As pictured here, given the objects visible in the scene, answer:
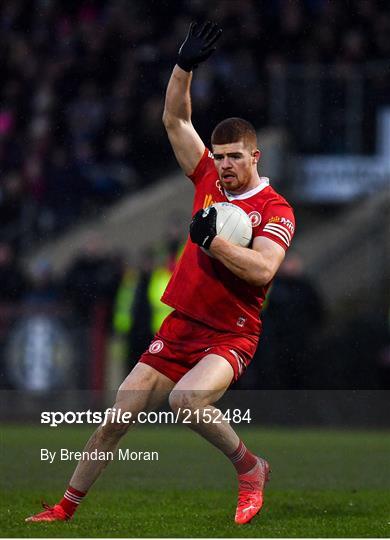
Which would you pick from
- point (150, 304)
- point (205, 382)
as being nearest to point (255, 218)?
point (205, 382)

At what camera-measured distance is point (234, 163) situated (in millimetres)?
6801

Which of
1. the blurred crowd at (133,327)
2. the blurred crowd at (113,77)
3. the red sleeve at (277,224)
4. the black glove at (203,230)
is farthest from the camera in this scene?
the blurred crowd at (113,77)

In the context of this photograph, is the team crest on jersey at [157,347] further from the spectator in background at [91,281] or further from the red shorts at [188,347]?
the spectator in background at [91,281]

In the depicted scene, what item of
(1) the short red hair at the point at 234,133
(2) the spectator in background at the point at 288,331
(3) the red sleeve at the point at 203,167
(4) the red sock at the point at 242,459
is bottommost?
(2) the spectator in background at the point at 288,331

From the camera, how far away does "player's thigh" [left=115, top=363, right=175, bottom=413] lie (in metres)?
6.77

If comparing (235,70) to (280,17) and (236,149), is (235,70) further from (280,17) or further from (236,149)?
(236,149)

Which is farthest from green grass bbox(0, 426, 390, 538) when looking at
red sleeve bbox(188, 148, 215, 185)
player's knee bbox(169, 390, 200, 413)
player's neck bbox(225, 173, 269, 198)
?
red sleeve bbox(188, 148, 215, 185)

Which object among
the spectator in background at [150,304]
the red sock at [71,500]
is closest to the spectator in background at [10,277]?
the spectator in background at [150,304]

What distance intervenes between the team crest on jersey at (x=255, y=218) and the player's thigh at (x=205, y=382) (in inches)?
27.6

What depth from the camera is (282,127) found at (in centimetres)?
1471

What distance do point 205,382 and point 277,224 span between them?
2.90 feet

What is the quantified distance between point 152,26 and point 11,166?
2.45 m

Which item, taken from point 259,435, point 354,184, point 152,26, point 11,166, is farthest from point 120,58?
point 259,435

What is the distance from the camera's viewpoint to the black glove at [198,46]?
699cm
